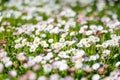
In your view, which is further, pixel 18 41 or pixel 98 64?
pixel 18 41

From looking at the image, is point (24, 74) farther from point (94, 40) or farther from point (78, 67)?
point (94, 40)

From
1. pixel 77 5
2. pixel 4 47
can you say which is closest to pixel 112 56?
pixel 4 47

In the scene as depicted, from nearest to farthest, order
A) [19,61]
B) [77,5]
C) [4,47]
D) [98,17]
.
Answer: [19,61], [4,47], [98,17], [77,5]

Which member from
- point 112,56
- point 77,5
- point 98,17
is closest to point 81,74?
point 112,56

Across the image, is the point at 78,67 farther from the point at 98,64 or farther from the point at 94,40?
the point at 94,40

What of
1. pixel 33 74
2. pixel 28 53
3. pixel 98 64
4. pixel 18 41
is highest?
pixel 18 41

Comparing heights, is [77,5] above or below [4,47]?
above

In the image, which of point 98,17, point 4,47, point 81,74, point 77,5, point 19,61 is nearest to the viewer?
point 81,74

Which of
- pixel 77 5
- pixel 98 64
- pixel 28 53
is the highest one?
pixel 77 5

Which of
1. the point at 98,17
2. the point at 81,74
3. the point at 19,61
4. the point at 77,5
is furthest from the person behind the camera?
the point at 77,5
